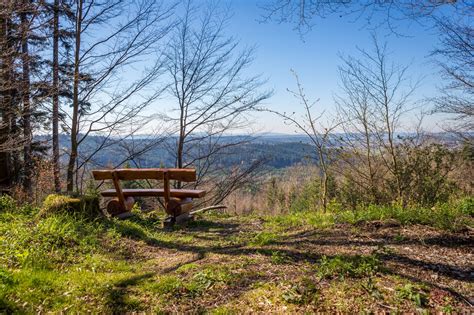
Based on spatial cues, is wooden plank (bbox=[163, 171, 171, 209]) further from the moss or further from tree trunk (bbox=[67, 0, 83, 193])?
tree trunk (bbox=[67, 0, 83, 193])

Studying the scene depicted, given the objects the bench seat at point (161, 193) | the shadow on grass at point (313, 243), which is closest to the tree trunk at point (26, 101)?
the bench seat at point (161, 193)

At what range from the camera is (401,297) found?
2666 millimetres

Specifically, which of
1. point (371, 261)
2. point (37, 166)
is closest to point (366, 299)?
point (371, 261)

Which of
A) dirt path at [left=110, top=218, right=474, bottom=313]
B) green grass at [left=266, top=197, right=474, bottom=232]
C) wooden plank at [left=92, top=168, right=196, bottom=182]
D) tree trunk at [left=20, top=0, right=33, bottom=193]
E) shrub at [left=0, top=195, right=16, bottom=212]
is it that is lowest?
dirt path at [left=110, top=218, right=474, bottom=313]

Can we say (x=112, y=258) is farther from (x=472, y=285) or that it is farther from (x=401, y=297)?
(x=472, y=285)

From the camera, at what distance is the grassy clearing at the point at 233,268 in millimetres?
2709

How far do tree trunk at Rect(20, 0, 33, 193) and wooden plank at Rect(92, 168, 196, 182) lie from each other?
194cm

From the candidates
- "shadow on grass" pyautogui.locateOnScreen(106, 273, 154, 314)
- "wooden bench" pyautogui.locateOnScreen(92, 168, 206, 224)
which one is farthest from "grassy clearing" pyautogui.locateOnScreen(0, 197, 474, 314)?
"wooden bench" pyautogui.locateOnScreen(92, 168, 206, 224)

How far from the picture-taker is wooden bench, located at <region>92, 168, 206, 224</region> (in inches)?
251

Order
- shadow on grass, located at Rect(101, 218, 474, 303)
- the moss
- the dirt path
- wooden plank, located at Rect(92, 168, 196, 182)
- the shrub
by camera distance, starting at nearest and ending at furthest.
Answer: the dirt path → shadow on grass, located at Rect(101, 218, 474, 303) → the moss → the shrub → wooden plank, located at Rect(92, 168, 196, 182)

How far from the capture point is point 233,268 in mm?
3512

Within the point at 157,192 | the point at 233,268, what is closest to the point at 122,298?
the point at 233,268

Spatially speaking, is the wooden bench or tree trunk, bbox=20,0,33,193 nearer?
tree trunk, bbox=20,0,33,193

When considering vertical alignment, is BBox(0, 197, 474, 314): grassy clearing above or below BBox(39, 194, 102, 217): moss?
below
